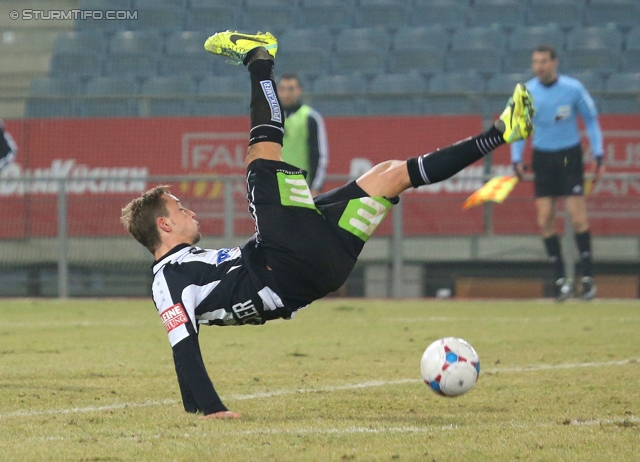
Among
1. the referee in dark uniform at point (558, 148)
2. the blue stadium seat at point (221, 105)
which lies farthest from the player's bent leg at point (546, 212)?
the blue stadium seat at point (221, 105)

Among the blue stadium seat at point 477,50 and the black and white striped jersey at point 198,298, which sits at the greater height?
the blue stadium seat at point 477,50

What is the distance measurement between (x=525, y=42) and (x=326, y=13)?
3452 mm

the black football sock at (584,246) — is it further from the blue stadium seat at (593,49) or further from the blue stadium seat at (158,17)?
the blue stadium seat at (158,17)

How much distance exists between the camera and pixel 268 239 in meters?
5.49

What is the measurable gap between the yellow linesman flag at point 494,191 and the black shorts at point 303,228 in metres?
7.01

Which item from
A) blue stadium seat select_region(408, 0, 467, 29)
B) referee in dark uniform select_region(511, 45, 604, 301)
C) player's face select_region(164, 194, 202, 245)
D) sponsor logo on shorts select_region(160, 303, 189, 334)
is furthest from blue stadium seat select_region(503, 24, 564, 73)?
sponsor logo on shorts select_region(160, 303, 189, 334)

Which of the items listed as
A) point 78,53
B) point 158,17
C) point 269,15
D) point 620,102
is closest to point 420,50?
point 269,15

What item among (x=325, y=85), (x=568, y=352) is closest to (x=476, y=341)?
(x=568, y=352)

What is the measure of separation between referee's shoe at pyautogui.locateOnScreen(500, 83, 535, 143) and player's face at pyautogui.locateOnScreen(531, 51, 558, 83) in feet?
19.4

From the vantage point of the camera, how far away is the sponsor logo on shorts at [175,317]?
5219 millimetres

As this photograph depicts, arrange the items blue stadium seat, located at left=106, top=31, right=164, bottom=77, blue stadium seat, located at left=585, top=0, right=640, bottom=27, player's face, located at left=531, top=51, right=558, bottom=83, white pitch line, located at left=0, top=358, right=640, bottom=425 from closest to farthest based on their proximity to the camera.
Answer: white pitch line, located at left=0, top=358, right=640, bottom=425 < player's face, located at left=531, top=51, right=558, bottom=83 < blue stadium seat, located at left=585, top=0, right=640, bottom=27 < blue stadium seat, located at left=106, top=31, right=164, bottom=77

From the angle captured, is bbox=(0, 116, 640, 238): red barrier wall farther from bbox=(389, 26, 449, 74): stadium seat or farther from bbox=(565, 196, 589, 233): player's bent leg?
bbox=(389, 26, 449, 74): stadium seat

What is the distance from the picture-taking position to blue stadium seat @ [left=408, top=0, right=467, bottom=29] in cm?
1759

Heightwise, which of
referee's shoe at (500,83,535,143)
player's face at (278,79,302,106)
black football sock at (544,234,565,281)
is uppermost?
player's face at (278,79,302,106)
